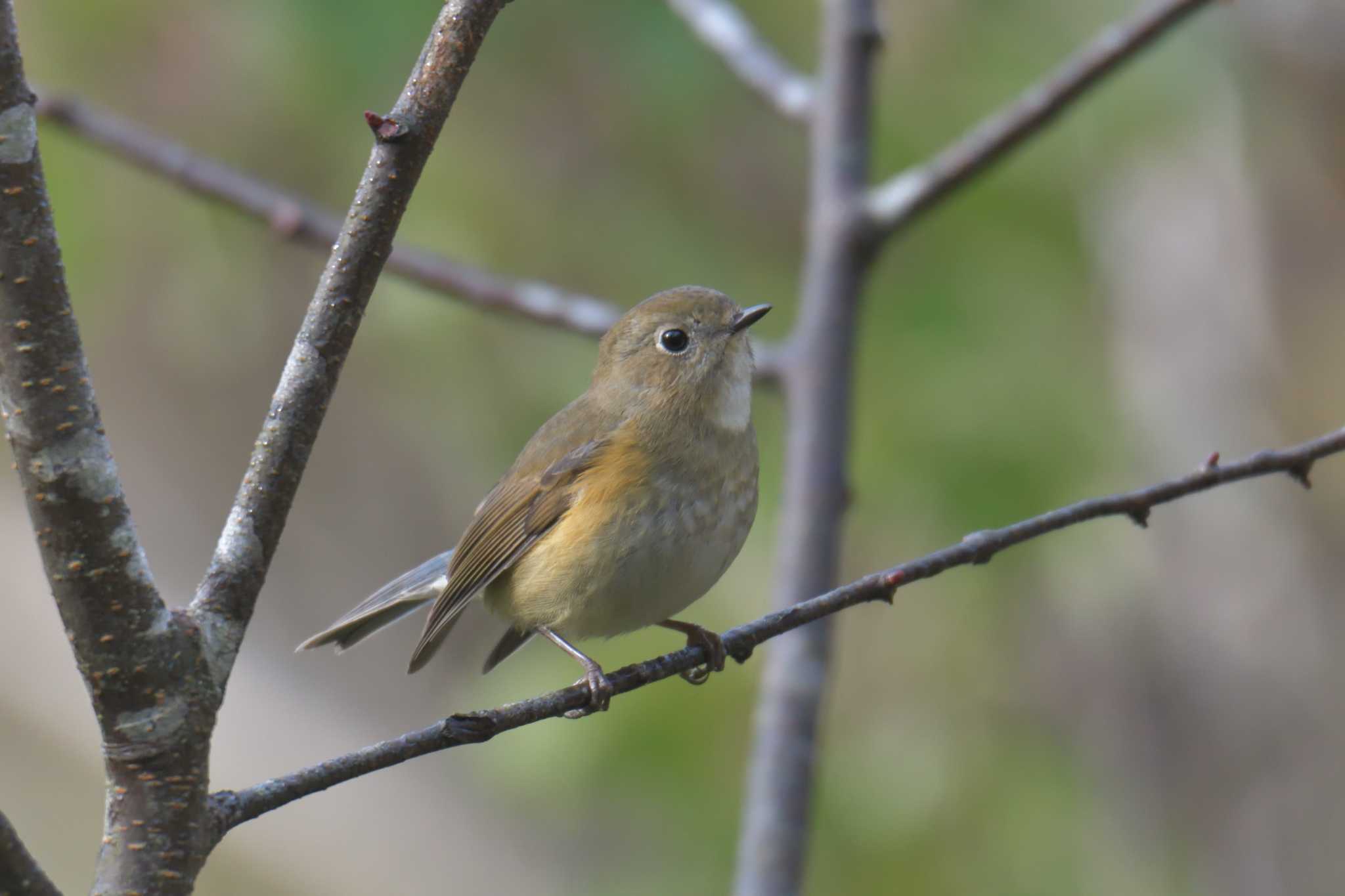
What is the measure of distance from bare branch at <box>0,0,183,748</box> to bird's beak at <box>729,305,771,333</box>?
2.10 meters

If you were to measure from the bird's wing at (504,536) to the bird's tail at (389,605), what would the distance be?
0.09 meters

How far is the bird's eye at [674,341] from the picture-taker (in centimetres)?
360

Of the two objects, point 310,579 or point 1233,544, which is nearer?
point 1233,544

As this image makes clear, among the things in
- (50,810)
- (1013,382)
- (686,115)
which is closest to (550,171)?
(686,115)

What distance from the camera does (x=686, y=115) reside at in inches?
188

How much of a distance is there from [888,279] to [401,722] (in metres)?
4.11

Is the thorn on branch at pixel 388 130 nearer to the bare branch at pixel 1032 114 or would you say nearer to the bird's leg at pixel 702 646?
the bird's leg at pixel 702 646

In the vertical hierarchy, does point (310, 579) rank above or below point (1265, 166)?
below

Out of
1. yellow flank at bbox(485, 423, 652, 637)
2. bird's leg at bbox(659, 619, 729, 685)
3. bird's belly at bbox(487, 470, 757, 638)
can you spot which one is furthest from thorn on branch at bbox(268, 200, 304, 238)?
bird's leg at bbox(659, 619, 729, 685)

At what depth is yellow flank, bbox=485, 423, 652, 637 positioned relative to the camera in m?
3.10

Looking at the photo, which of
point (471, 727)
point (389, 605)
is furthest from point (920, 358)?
point (471, 727)

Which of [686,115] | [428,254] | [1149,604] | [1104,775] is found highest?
[686,115]

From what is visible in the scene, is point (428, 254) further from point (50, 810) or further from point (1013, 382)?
point (50, 810)

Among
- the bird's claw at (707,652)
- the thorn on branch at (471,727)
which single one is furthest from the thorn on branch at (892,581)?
the thorn on branch at (471,727)
